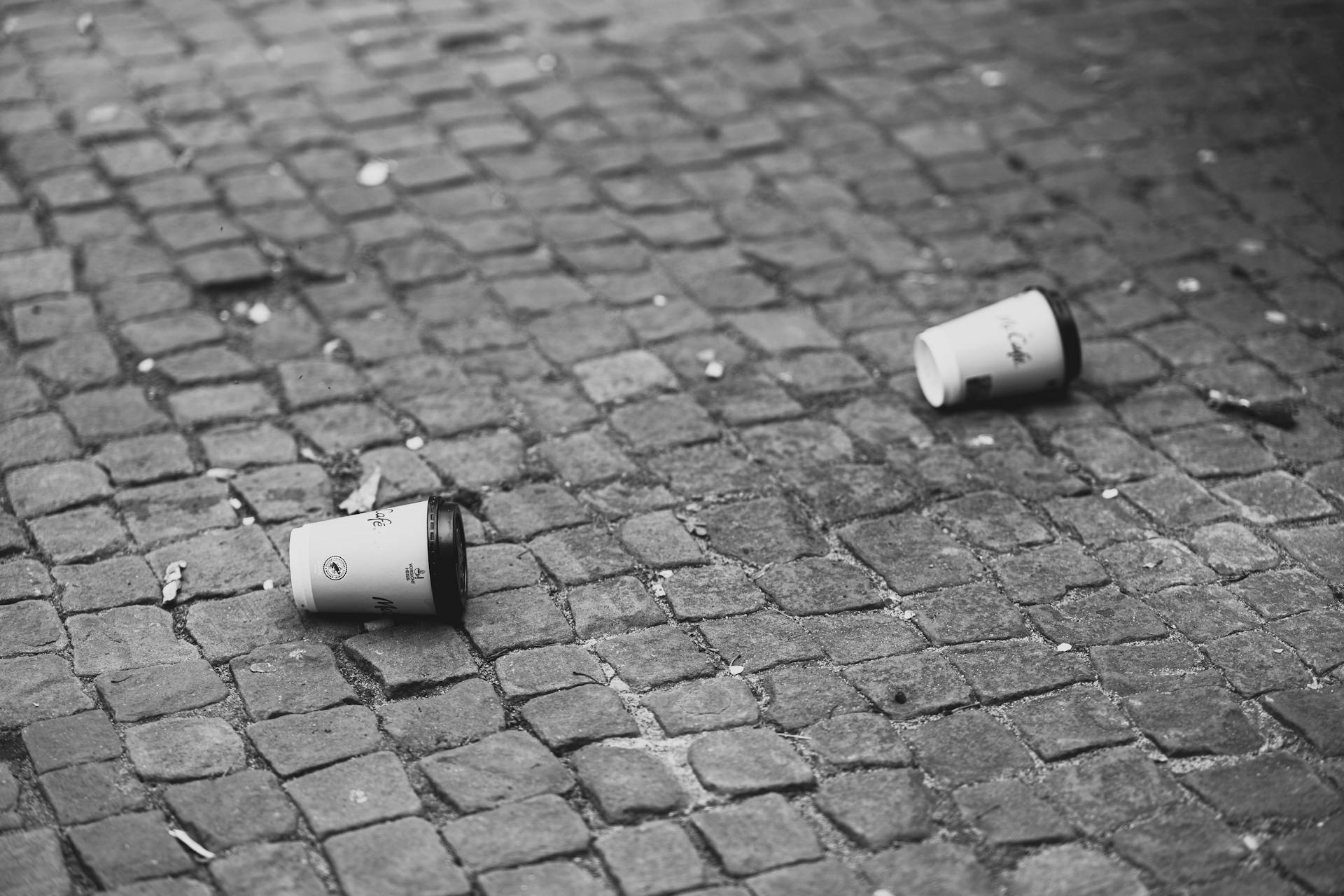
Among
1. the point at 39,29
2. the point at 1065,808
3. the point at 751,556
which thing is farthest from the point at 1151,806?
the point at 39,29

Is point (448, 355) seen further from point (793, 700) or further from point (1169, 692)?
point (1169, 692)

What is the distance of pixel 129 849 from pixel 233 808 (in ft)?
0.69

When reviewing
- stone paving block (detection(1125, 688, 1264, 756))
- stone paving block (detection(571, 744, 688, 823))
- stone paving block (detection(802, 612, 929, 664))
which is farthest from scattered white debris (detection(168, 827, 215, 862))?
stone paving block (detection(1125, 688, 1264, 756))

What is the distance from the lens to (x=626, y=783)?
2943 mm

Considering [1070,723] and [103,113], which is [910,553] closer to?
[1070,723]

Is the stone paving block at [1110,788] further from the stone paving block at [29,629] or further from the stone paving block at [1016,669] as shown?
the stone paving block at [29,629]

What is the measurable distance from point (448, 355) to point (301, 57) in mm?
2111

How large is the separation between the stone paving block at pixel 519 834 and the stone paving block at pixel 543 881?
2cm

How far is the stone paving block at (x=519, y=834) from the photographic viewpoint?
2.78 m

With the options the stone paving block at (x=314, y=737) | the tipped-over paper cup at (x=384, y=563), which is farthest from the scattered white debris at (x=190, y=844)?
the tipped-over paper cup at (x=384, y=563)

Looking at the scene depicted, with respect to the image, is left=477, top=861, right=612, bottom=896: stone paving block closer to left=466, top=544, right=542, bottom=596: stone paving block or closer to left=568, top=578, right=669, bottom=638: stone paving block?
left=568, top=578, right=669, bottom=638: stone paving block

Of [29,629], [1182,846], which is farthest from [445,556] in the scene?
[1182,846]

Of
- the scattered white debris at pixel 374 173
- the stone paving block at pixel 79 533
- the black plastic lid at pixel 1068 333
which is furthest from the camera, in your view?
the scattered white debris at pixel 374 173

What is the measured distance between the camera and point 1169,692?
10.4 ft
